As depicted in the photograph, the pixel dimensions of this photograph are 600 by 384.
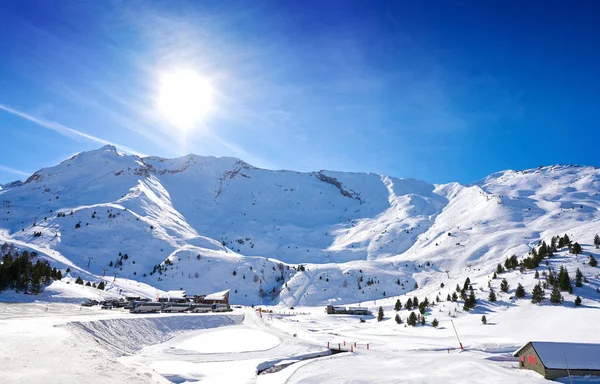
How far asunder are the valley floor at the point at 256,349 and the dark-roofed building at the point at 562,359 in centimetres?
98

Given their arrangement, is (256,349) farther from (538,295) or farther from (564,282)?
(564,282)

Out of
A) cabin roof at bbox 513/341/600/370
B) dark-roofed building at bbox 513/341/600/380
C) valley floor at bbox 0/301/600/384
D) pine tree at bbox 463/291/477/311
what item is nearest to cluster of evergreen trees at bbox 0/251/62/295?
valley floor at bbox 0/301/600/384

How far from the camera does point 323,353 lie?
39000mm

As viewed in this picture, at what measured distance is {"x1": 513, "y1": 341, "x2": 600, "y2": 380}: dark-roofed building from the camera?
27.2 metres

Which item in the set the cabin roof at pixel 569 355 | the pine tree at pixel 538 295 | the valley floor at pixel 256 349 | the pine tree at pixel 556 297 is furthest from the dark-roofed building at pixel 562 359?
the pine tree at pixel 538 295

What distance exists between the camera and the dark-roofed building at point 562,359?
27250mm

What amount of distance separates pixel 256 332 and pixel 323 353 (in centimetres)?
1677

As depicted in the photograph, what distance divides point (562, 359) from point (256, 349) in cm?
2900

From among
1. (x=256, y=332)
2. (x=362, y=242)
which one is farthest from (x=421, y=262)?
(x=256, y=332)

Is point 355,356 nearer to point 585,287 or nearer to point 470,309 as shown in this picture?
point 470,309

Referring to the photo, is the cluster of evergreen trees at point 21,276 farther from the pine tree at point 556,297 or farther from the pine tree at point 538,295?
the pine tree at point 556,297

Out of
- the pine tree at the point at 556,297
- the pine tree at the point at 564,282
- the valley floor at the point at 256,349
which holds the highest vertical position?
the pine tree at the point at 564,282

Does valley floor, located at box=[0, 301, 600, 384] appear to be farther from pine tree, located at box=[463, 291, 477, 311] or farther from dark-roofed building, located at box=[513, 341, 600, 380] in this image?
pine tree, located at box=[463, 291, 477, 311]

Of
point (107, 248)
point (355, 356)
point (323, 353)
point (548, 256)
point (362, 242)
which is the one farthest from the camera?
point (362, 242)
